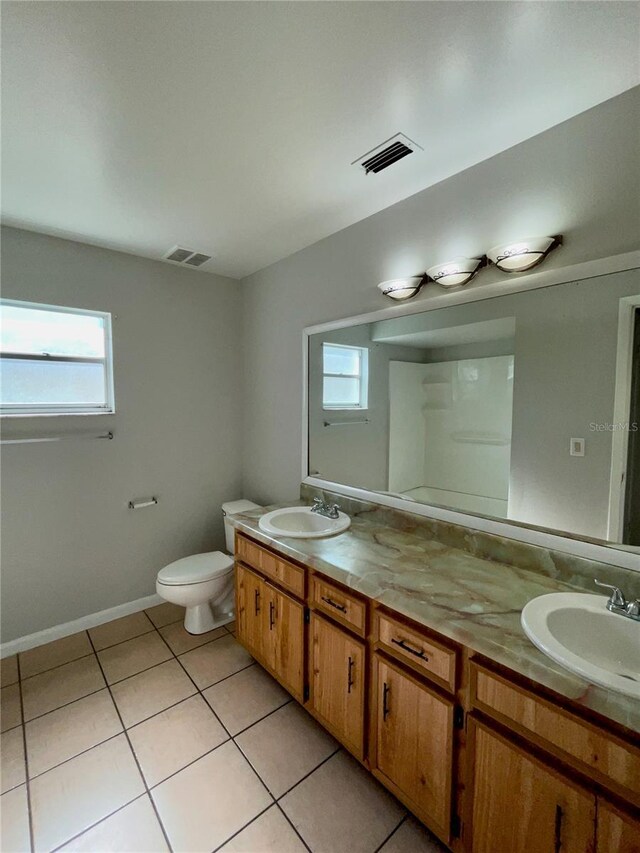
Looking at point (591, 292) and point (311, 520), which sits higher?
point (591, 292)

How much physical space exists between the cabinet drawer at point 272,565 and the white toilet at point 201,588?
1.36ft

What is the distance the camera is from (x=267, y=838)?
1.29m

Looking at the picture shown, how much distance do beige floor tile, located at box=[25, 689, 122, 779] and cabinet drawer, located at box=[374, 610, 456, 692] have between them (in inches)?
55.4

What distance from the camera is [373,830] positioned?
1.31 metres

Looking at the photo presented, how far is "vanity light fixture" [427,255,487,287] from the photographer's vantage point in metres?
1.55

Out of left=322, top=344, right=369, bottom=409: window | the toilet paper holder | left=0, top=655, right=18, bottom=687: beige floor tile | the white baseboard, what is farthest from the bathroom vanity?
left=0, top=655, right=18, bottom=687: beige floor tile

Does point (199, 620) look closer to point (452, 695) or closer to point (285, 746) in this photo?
point (285, 746)

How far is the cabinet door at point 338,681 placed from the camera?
1416 mm

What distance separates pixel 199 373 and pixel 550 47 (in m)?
2.49

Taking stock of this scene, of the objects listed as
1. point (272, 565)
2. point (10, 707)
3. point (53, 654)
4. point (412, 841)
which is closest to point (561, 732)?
point (412, 841)

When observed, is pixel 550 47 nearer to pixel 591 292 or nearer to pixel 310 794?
pixel 591 292

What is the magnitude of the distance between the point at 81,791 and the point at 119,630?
1.10 meters

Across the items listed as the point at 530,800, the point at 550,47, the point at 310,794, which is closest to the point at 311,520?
the point at 310,794

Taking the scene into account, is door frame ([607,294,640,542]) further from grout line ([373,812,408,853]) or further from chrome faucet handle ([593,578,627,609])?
grout line ([373,812,408,853])
